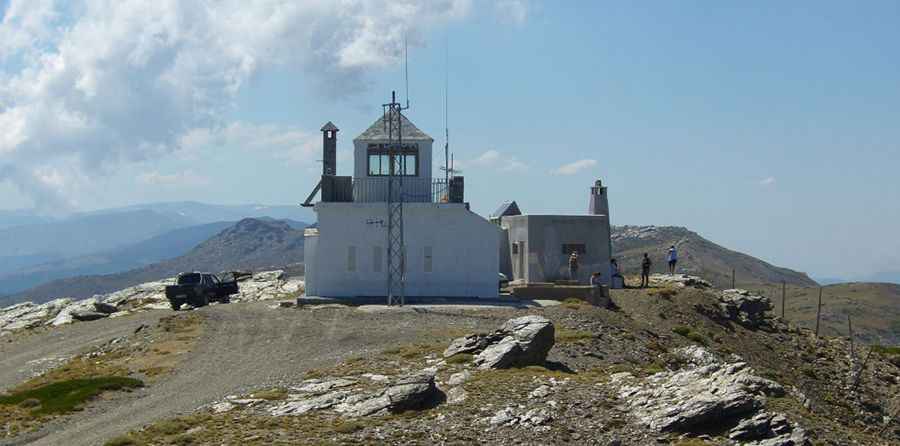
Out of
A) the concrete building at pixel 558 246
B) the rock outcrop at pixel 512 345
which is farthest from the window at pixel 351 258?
the rock outcrop at pixel 512 345

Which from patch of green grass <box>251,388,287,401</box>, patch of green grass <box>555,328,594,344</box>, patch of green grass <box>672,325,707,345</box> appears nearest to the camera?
patch of green grass <box>251,388,287,401</box>

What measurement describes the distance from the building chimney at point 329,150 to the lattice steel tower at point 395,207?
4.51 meters

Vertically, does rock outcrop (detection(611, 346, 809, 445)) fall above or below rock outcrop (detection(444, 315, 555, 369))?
below

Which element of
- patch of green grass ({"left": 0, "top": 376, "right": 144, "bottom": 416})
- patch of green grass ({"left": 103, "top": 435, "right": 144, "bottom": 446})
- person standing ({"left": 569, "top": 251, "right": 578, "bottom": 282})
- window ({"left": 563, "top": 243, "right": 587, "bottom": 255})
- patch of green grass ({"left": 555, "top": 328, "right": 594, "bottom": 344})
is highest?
window ({"left": 563, "top": 243, "right": 587, "bottom": 255})

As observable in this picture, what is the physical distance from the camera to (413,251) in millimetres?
47000

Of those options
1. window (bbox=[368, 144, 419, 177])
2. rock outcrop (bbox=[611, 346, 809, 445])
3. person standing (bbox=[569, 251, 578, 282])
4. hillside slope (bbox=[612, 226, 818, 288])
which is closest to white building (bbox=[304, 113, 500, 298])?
window (bbox=[368, 144, 419, 177])

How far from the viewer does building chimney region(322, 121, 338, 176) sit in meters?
51.3

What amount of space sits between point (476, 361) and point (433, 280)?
18561mm

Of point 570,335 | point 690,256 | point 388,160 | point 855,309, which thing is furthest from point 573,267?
point 690,256

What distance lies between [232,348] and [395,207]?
13098 millimetres

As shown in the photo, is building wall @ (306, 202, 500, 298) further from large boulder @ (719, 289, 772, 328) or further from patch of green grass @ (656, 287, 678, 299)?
large boulder @ (719, 289, 772, 328)

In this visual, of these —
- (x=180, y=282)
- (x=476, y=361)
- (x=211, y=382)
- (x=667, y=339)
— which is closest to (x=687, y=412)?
(x=476, y=361)

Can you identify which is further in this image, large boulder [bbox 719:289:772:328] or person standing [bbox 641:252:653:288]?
person standing [bbox 641:252:653:288]

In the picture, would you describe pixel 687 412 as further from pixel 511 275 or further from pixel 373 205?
pixel 511 275
